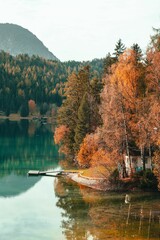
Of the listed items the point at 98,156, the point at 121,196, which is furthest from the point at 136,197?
the point at 98,156

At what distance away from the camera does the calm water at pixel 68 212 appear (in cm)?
4003

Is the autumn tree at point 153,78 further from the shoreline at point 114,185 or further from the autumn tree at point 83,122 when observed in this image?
the autumn tree at point 83,122

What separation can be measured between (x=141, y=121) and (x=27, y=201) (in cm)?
1797

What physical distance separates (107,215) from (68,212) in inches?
190

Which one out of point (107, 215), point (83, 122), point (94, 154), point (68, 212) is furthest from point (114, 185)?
point (83, 122)

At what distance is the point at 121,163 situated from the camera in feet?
198

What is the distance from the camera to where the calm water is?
40031 mm

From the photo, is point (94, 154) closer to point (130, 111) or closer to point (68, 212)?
point (130, 111)

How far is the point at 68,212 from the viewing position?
48.4 metres

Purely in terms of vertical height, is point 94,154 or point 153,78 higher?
point 153,78

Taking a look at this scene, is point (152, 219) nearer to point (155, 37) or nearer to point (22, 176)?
point (155, 37)

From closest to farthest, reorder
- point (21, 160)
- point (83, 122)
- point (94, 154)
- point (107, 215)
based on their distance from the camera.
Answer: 1. point (107, 215)
2. point (94, 154)
3. point (83, 122)
4. point (21, 160)

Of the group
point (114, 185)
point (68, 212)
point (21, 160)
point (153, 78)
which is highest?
point (153, 78)

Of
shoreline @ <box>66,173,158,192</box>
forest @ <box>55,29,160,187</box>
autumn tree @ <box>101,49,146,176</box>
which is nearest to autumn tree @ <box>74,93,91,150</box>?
forest @ <box>55,29,160,187</box>
